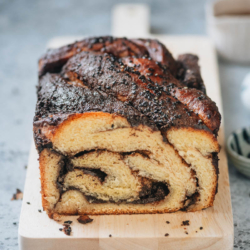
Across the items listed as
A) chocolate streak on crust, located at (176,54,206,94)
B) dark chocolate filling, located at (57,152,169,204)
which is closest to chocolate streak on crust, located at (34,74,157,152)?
dark chocolate filling, located at (57,152,169,204)

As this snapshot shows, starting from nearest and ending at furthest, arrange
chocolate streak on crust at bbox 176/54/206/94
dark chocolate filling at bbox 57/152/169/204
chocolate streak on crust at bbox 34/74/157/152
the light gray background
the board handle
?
1. chocolate streak on crust at bbox 34/74/157/152
2. dark chocolate filling at bbox 57/152/169/204
3. chocolate streak on crust at bbox 176/54/206/94
4. the light gray background
5. the board handle

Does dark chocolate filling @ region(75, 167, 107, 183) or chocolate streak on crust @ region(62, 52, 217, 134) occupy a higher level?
chocolate streak on crust @ region(62, 52, 217, 134)

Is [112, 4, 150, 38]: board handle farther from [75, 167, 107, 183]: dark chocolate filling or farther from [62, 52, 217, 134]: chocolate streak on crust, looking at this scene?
[75, 167, 107, 183]: dark chocolate filling

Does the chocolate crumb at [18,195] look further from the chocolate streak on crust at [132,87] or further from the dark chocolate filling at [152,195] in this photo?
the chocolate streak on crust at [132,87]

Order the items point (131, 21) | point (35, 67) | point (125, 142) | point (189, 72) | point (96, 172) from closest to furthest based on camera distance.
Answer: point (125, 142)
point (96, 172)
point (189, 72)
point (35, 67)
point (131, 21)

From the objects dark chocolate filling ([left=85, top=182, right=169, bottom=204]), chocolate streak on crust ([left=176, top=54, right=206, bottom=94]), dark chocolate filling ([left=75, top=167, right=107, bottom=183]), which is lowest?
dark chocolate filling ([left=85, top=182, right=169, bottom=204])

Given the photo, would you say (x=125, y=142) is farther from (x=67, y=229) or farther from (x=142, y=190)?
(x=67, y=229)

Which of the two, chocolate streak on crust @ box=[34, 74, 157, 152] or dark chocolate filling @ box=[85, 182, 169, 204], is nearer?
chocolate streak on crust @ box=[34, 74, 157, 152]

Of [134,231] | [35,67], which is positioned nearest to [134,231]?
[134,231]
